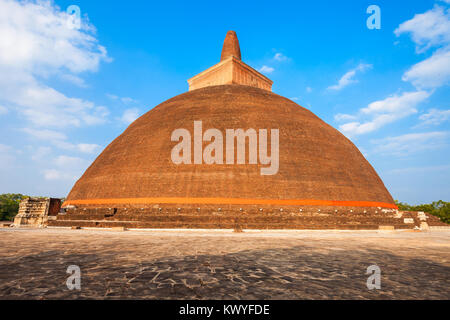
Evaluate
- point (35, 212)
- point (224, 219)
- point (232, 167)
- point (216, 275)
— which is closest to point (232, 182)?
point (232, 167)

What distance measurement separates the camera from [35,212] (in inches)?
703

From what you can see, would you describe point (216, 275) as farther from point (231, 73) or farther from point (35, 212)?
point (231, 73)

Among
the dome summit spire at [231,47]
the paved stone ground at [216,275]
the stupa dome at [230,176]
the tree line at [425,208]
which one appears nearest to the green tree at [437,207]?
the tree line at [425,208]

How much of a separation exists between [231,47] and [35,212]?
80.5ft

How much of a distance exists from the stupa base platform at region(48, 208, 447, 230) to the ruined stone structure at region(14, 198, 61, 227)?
5.24 ft

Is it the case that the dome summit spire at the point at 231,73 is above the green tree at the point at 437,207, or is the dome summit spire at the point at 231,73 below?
above

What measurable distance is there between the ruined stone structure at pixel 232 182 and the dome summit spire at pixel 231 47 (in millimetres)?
9574

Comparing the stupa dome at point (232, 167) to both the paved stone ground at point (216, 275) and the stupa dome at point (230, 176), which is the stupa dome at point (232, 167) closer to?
the stupa dome at point (230, 176)

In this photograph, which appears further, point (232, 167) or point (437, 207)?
point (437, 207)

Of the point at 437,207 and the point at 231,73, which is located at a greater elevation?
the point at 231,73

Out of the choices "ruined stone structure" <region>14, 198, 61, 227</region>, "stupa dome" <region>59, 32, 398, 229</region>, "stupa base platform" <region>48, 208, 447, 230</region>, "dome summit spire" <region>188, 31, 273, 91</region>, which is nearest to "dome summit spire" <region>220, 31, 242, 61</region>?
"dome summit spire" <region>188, 31, 273, 91</region>

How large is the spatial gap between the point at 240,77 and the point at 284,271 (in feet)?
84.2

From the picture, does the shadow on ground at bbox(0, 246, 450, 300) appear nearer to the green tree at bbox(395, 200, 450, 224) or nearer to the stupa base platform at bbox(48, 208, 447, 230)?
the stupa base platform at bbox(48, 208, 447, 230)

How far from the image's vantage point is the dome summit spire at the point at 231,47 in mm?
28750
